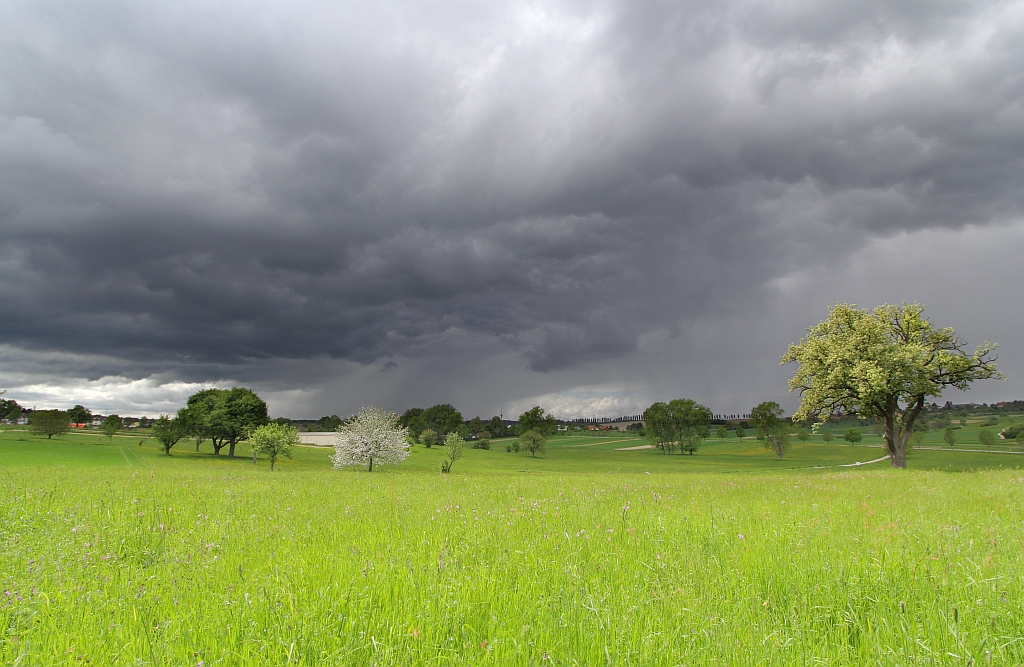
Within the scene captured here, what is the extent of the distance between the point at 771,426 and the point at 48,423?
150m

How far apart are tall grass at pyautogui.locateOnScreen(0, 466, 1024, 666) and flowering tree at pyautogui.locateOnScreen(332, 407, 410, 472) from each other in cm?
4584

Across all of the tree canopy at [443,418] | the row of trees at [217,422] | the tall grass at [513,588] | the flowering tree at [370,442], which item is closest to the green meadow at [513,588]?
the tall grass at [513,588]

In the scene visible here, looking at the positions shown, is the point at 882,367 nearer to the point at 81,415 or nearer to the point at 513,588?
the point at 513,588

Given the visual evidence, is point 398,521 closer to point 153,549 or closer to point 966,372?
point 153,549

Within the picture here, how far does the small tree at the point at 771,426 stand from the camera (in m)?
96.4

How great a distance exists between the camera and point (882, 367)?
37.3 m

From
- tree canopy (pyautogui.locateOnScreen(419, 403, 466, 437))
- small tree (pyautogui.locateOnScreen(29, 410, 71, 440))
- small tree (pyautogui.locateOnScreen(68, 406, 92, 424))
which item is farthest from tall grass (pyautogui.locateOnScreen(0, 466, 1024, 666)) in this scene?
small tree (pyautogui.locateOnScreen(68, 406, 92, 424))

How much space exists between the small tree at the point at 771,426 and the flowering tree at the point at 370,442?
252 feet

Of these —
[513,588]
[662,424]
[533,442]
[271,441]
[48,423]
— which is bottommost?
[533,442]

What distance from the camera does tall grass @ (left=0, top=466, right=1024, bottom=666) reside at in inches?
156

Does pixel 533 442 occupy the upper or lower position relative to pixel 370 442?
lower

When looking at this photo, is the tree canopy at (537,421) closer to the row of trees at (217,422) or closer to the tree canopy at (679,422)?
the tree canopy at (679,422)

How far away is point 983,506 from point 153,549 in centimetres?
1786

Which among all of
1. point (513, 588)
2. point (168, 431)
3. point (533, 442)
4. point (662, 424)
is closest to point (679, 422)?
point (662, 424)
